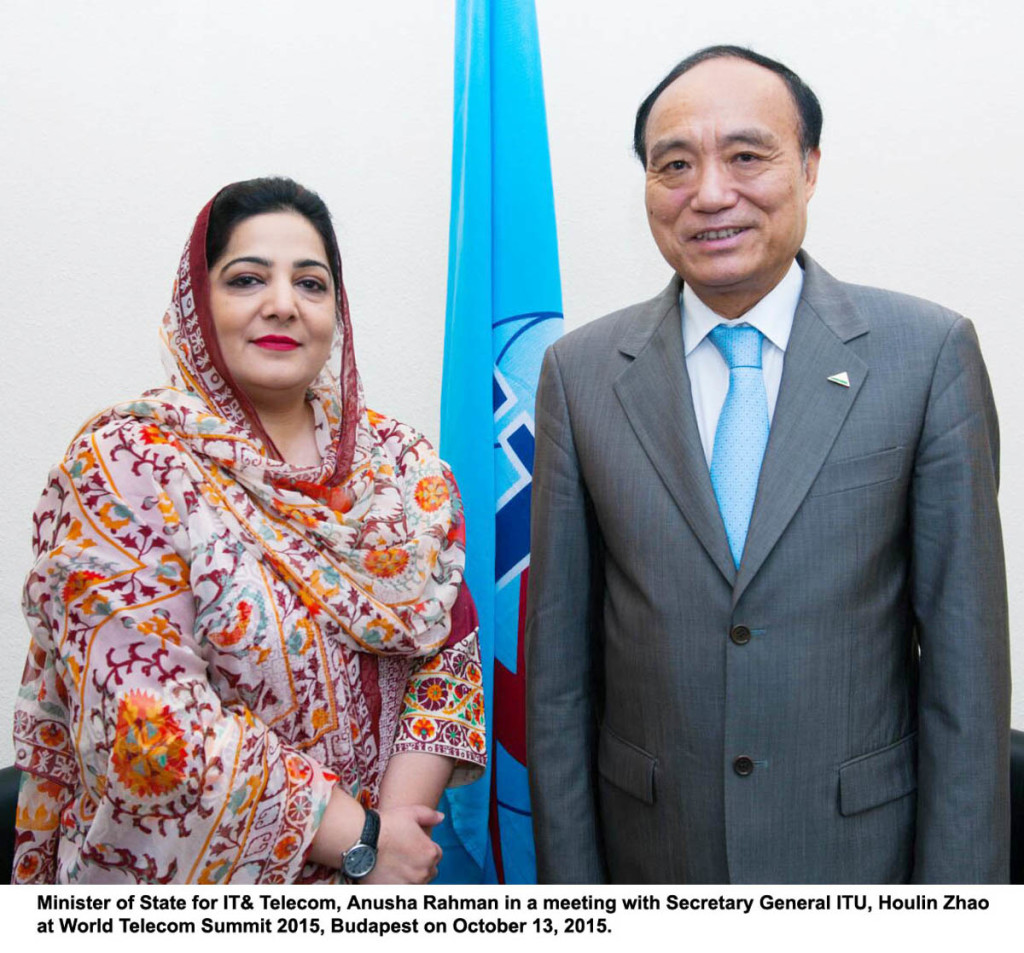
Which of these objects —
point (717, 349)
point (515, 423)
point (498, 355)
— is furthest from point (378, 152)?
point (717, 349)

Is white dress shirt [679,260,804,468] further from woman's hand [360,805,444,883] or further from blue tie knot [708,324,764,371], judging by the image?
woman's hand [360,805,444,883]

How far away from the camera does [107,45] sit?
2.36 meters

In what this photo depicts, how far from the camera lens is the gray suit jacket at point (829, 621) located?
3.96 ft

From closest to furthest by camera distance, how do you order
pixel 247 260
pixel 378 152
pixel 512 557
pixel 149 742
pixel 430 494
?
pixel 149 742, pixel 247 260, pixel 430 494, pixel 512 557, pixel 378 152

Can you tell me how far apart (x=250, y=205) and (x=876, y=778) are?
1264 millimetres

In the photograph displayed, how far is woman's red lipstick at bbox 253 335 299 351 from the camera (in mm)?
1415

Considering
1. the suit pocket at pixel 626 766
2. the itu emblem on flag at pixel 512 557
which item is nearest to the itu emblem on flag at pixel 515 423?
the itu emblem on flag at pixel 512 557

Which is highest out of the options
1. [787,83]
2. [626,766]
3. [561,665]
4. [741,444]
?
[787,83]

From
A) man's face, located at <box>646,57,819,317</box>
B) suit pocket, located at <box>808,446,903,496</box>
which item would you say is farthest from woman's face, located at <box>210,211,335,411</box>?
suit pocket, located at <box>808,446,903,496</box>

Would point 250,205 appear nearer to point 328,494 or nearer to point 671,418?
point 328,494

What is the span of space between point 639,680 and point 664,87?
88cm

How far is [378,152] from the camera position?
96.8 inches
